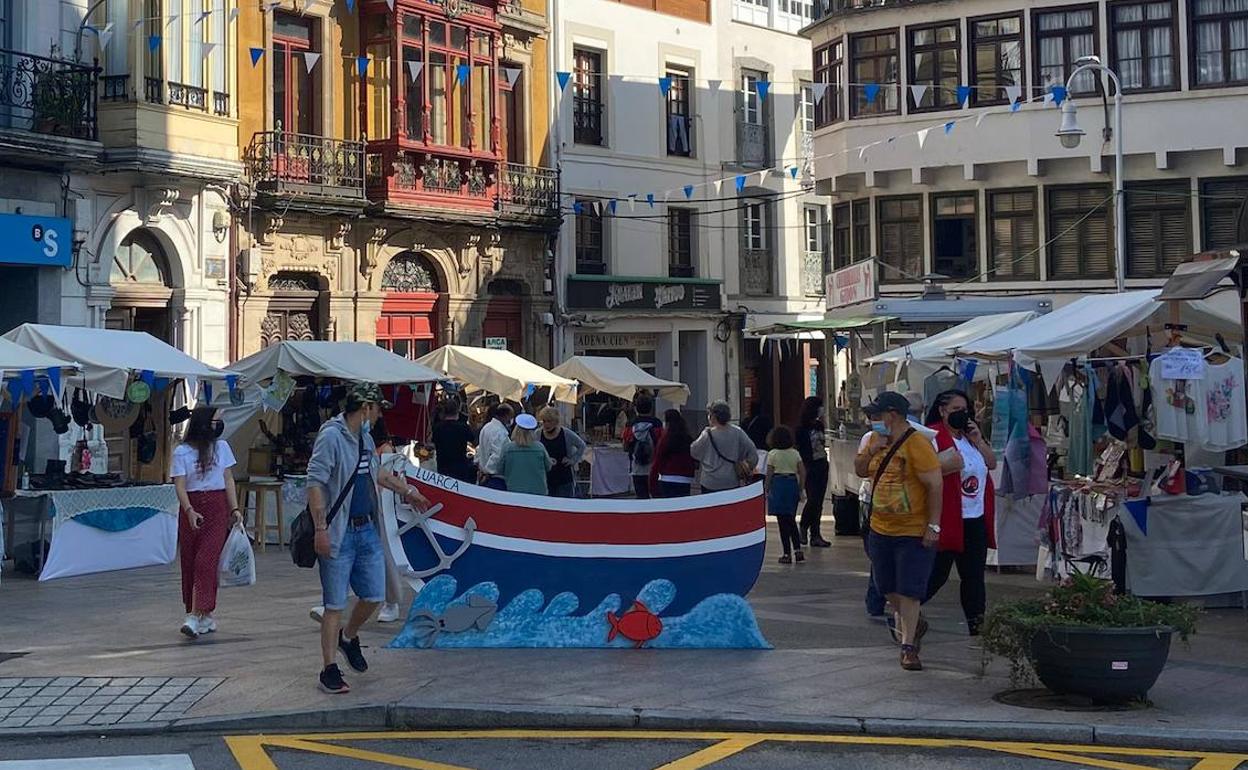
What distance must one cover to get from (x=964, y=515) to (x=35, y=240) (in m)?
15.2

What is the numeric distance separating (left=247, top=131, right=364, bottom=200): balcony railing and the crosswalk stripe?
752 inches

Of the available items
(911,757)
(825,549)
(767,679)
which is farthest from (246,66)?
(911,757)

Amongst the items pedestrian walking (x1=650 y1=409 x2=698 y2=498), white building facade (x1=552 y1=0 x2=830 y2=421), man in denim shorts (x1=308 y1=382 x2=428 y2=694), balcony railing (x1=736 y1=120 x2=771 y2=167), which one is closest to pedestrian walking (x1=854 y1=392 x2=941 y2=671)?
man in denim shorts (x1=308 y1=382 x2=428 y2=694)

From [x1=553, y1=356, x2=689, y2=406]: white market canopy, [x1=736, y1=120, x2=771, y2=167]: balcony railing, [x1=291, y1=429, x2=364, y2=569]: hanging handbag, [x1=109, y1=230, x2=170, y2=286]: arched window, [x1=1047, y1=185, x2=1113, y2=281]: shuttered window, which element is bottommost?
[x1=291, y1=429, x2=364, y2=569]: hanging handbag

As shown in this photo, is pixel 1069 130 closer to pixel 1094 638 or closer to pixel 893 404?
pixel 893 404

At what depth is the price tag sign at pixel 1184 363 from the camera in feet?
40.5

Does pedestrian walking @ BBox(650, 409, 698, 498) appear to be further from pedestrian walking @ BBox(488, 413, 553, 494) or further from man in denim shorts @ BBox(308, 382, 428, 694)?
man in denim shorts @ BBox(308, 382, 428, 694)

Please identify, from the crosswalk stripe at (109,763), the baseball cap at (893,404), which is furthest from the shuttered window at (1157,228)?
the crosswalk stripe at (109,763)

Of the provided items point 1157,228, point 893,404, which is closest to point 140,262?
point 893,404

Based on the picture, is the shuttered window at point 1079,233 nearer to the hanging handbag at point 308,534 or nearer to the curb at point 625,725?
Answer: the curb at point 625,725

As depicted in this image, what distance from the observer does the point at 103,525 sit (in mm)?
15203

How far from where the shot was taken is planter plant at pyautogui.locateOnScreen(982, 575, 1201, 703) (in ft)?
27.5

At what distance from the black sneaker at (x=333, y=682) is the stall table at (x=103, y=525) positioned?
6.69 m

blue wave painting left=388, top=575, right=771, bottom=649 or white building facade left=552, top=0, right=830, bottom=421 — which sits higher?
white building facade left=552, top=0, right=830, bottom=421
